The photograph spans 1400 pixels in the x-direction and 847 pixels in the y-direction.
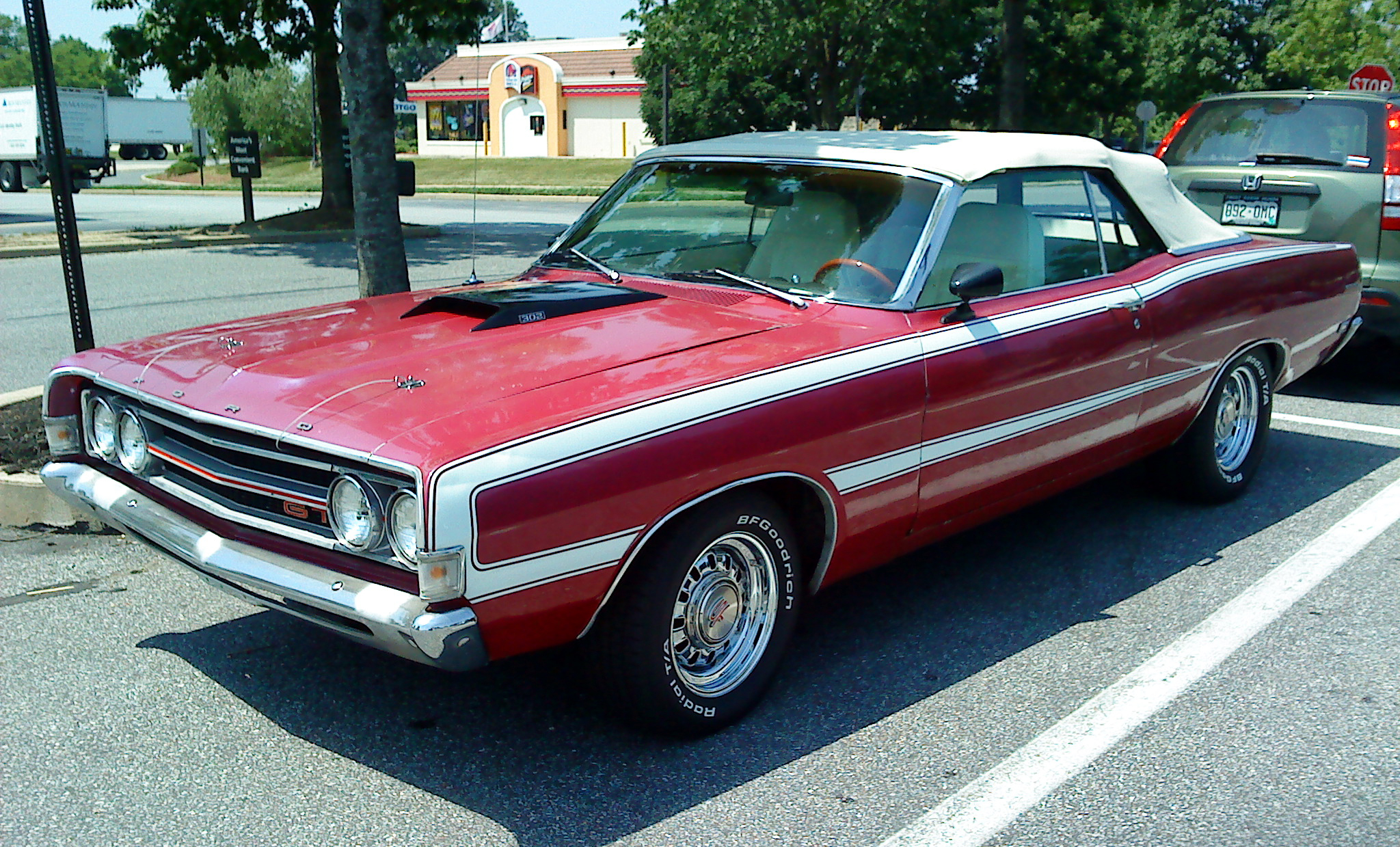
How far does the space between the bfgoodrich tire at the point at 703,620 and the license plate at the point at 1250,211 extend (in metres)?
5.46

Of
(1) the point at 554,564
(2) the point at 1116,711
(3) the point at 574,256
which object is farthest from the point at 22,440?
(2) the point at 1116,711

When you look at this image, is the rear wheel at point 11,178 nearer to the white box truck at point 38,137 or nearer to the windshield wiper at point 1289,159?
the white box truck at point 38,137

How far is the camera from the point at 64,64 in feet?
346

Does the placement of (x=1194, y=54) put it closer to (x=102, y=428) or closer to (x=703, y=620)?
(x=703, y=620)

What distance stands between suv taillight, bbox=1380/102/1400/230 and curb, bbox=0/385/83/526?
720cm

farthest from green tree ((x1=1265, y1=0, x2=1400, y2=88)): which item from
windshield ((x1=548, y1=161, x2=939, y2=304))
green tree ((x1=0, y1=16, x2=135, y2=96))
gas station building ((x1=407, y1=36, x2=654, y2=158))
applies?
green tree ((x1=0, y1=16, x2=135, y2=96))

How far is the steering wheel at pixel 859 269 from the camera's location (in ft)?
13.6

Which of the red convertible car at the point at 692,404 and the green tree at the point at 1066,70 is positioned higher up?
the green tree at the point at 1066,70

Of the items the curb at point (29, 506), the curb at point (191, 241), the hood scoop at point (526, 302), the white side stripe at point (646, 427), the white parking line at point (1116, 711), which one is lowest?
the curb at point (191, 241)

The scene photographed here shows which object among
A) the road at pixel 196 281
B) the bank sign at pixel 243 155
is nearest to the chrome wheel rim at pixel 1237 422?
the road at pixel 196 281

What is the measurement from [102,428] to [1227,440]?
4.66 metres

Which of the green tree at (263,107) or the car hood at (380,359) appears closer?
the car hood at (380,359)

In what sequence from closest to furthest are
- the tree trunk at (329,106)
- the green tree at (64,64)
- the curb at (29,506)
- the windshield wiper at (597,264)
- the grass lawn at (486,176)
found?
the windshield wiper at (597,264)
the curb at (29,506)
the tree trunk at (329,106)
the grass lawn at (486,176)
the green tree at (64,64)

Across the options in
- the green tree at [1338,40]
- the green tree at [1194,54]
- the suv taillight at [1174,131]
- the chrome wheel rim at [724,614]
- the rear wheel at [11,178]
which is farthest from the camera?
the green tree at [1194,54]
